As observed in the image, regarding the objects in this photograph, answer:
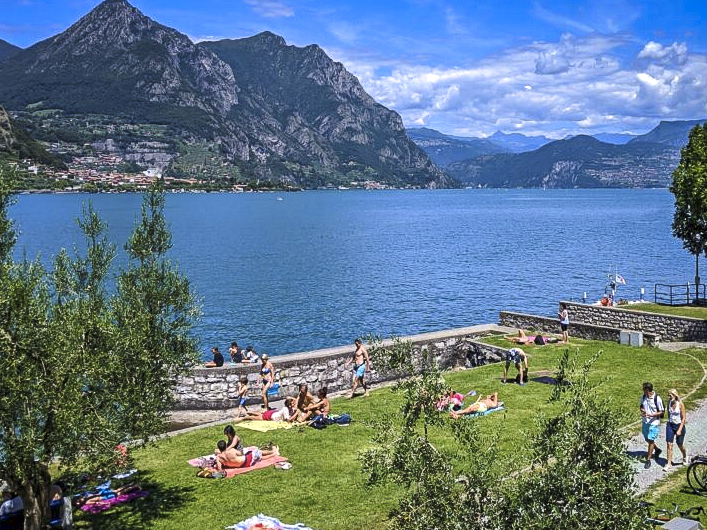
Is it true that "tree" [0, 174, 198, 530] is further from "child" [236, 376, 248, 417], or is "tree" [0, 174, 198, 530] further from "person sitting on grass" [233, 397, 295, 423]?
"child" [236, 376, 248, 417]

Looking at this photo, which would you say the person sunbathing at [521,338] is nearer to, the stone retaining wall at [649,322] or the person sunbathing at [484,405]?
the stone retaining wall at [649,322]

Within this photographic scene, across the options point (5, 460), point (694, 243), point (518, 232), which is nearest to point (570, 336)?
point (694, 243)

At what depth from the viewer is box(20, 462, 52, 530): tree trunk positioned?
36.7ft

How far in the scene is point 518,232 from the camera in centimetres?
13200

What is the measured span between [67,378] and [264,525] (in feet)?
14.8

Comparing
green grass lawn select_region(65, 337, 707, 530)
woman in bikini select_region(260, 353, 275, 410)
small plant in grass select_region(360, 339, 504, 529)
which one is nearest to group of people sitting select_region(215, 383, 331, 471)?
green grass lawn select_region(65, 337, 707, 530)

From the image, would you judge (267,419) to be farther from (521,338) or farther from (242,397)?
(521,338)

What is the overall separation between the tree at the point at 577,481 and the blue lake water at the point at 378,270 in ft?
43.2

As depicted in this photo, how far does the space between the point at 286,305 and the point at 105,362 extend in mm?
44041

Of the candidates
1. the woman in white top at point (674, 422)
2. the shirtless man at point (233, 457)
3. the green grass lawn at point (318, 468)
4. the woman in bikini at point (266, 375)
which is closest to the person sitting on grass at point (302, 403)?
the green grass lawn at point (318, 468)

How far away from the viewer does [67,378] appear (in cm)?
1012

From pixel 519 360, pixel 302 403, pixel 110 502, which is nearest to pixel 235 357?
pixel 302 403

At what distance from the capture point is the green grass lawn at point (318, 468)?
12641mm

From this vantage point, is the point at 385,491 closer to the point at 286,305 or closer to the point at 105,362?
the point at 105,362
